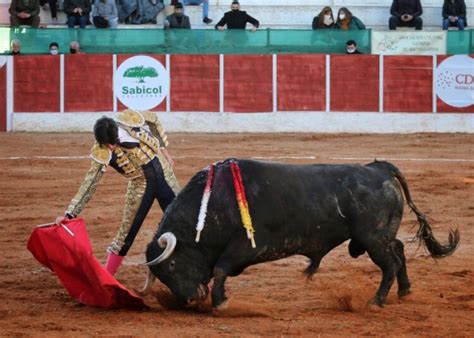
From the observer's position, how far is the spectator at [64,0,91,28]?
22062mm

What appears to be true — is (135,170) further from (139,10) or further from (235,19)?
(139,10)

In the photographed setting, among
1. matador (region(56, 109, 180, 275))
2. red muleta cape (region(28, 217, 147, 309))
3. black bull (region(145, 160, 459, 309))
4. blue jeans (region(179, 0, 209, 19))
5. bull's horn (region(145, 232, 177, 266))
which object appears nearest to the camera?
bull's horn (region(145, 232, 177, 266))

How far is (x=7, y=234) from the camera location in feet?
37.9

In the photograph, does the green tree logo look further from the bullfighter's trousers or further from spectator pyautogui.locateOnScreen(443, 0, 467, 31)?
the bullfighter's trousers

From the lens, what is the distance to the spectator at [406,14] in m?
22.5

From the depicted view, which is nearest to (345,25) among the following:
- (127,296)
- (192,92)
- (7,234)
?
(192,92)

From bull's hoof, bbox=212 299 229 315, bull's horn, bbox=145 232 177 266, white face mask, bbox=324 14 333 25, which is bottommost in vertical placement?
bull's hoof, bbox=212 299 229 315

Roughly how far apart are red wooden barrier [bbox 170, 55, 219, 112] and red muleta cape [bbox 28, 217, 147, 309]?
12804 mm

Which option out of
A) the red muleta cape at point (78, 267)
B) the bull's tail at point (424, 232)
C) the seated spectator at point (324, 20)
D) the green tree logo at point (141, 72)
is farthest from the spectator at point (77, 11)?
the bull's tail at point (424, 232)

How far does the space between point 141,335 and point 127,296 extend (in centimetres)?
89

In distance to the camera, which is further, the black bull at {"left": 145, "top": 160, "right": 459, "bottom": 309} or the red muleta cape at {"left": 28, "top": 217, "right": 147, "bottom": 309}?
the red muleta cape at {"left": 28, "top": 217, "right": 147, "bottom": 309}

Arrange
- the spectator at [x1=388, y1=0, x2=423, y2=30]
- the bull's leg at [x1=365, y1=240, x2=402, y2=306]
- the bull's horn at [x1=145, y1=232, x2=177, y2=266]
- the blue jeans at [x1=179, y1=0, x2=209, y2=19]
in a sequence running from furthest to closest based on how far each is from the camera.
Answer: the blue jeans at [x1=179, y1=0, x2=209, y2=19]
the spectator at [x1=388, y1=0, x2=423, y2=30]
the bull's leg at [x1=365, y1=240, x2=402, y2=306]
the bull's horn at [x1=145, y1=232, x2=177, y2=266]

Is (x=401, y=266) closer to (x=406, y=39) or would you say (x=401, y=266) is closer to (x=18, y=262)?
(x=18, y=262)

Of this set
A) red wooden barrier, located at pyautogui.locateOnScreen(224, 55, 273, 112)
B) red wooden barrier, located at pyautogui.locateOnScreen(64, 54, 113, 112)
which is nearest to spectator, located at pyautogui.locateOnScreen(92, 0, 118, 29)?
red wooden barrier, located at pyautogui.locateOnScreen(64, 54, 113, 112)
